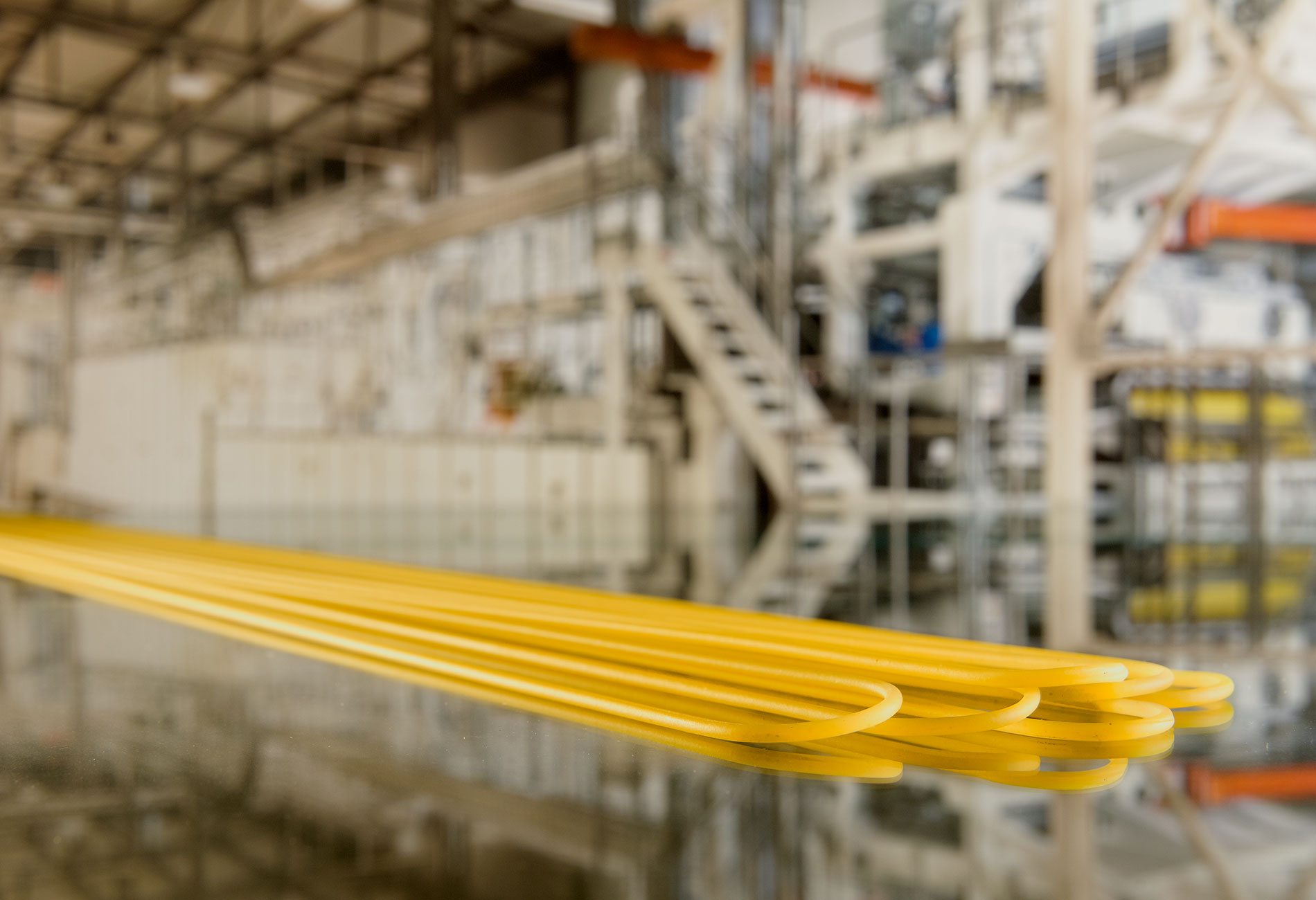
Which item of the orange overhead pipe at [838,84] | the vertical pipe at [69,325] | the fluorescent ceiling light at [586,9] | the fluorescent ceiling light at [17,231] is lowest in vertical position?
the vertical pipe at [69,325]

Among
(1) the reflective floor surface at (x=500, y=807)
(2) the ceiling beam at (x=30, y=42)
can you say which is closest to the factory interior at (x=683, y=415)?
(1) the reflective floor surface at (x=500, y=807)

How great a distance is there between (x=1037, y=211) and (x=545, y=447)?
4.70m

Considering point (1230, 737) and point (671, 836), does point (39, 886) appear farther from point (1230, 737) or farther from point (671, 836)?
point (1230, 737)

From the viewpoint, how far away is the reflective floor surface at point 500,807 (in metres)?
0.78

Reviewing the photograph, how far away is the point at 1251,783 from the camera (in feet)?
3.43

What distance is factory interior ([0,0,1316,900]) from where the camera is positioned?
35.4 inches

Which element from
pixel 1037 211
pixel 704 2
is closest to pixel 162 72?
pixel 704 2

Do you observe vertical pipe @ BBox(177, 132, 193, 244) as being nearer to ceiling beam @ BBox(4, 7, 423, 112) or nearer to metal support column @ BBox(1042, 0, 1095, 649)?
ceiling beam @ BBox(4, 7, 423, 112)

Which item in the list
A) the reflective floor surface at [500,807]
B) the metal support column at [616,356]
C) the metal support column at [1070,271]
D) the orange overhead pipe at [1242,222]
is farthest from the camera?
the orange overhead pipe at [1242,222]

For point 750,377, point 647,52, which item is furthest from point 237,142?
point 750,377

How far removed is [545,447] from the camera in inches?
263

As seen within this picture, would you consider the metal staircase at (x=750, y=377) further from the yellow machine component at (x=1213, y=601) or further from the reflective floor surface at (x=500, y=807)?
the reflective floor surface at (x=500, y=807)

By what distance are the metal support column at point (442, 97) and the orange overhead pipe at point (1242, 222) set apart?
7.14 m

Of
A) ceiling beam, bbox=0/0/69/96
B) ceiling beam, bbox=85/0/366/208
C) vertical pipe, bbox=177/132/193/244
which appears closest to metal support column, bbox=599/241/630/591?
ceiling beam, bbox=85/0/366/208
